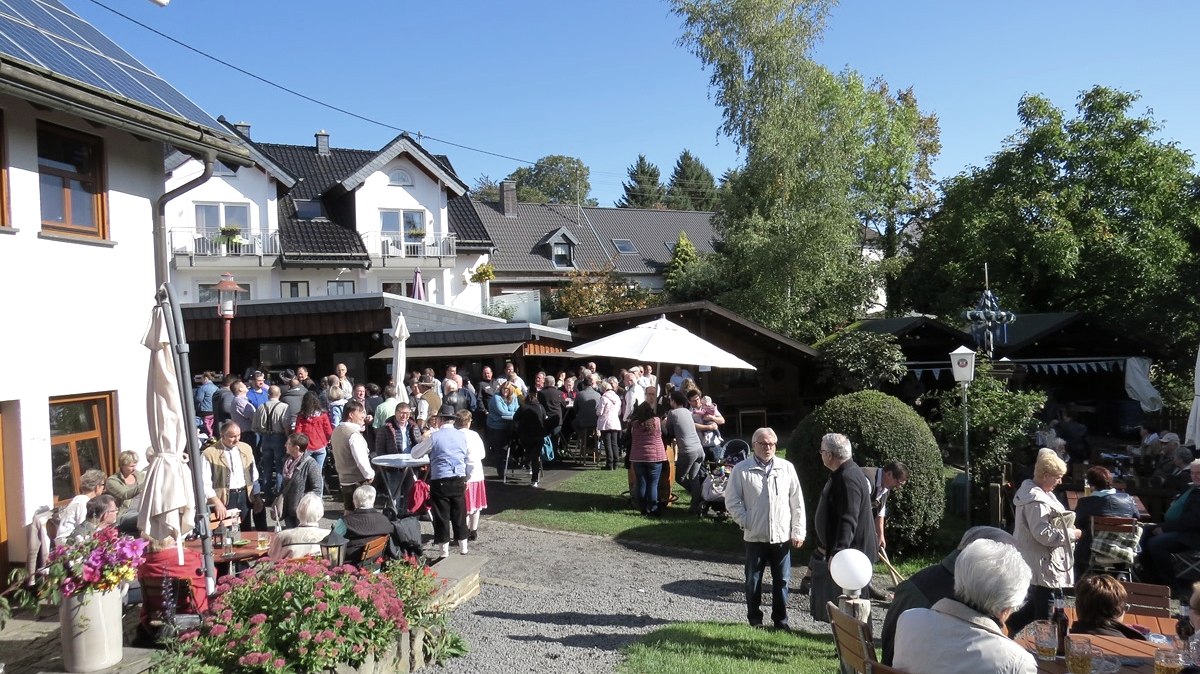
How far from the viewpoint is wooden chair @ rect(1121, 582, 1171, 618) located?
6.12m

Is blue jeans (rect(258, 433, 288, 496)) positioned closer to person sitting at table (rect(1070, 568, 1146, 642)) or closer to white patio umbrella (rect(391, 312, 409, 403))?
white patio umbrella (rect(391, 312, 409, 403))

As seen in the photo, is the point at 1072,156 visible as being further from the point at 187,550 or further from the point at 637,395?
the point at 187,550

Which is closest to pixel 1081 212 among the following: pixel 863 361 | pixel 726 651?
pixel 863 361

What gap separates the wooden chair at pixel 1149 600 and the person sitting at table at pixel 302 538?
609 cm

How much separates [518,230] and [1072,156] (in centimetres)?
2449

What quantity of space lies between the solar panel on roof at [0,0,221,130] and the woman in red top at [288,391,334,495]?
12.3 ft

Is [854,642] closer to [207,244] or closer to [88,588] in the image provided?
[88,588]

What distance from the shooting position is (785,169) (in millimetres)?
28359

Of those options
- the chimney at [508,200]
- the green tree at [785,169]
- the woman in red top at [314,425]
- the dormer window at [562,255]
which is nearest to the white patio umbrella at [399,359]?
the woman in red top at [314,425]

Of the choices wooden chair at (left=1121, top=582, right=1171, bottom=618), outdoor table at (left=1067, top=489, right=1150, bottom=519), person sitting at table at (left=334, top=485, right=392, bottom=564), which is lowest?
outdoor table at (left=1067, top=489, right=1150, bottom=519)

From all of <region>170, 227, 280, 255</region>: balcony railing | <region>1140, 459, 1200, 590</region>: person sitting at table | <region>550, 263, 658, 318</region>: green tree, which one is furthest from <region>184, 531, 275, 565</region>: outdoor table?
<region>550, 263, 658, 318</region>: green tree

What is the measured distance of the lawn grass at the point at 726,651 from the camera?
6.44 metres

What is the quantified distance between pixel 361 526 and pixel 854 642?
15.2 ft

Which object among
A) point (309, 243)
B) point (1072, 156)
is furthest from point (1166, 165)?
point (309, 243)
